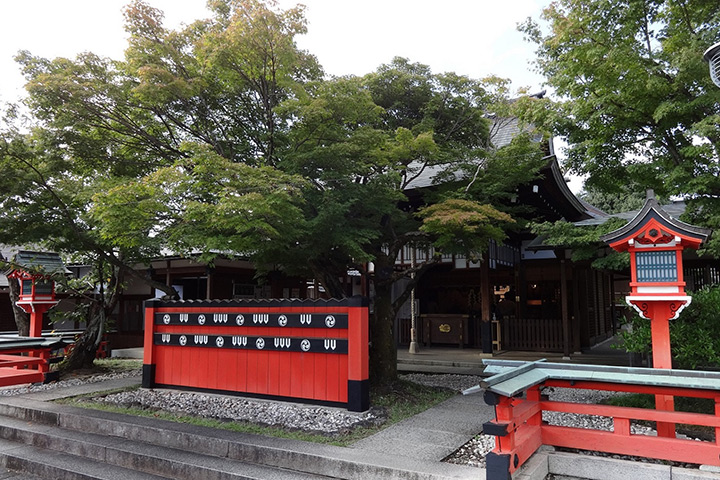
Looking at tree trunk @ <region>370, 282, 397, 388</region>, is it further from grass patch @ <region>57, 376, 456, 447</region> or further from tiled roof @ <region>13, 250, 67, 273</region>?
tiled roof @ <region>13, 250, 67, 273</region>

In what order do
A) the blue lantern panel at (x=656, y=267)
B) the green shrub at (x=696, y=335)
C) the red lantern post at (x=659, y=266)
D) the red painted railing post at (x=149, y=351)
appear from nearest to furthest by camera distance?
the red lantern post at (x=659, y=266) → the blue lantern panel at (x=656, y=267) → the green shrub at (x=696, y=335) → the red painted railing post at (x=149, y=351)

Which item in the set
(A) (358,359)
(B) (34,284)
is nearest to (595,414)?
(A) (358,359)

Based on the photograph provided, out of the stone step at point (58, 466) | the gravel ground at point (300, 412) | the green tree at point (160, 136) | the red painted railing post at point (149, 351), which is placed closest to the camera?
the stone step at point (58, 466)

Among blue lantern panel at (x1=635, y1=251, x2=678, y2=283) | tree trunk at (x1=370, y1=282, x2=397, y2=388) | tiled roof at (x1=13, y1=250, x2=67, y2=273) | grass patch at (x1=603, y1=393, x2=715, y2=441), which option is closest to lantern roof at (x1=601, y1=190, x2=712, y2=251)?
blue lantern panel at (x1=635, y1=251, x2=678, y2=283)

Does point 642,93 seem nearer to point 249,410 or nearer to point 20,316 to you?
point 249,410

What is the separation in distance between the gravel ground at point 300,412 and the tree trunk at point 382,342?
133 centimetres

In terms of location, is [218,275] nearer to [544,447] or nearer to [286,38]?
[286,38]

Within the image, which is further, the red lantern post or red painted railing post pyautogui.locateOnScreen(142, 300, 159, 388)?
red painted railing post pyautogui.locateOnScreen(142, 300, 159, 388)

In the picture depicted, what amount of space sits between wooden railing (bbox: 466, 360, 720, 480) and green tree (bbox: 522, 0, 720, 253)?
2.91m

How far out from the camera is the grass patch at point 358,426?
550 centimetres

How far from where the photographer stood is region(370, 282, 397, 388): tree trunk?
8008 mm

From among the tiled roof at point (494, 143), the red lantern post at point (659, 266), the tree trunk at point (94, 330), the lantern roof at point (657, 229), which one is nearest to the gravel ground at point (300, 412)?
the red lantern post at point (659, 266)

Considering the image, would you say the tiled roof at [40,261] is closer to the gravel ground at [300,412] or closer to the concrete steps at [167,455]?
the gravel ground at [300,412]

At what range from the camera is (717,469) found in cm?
407
